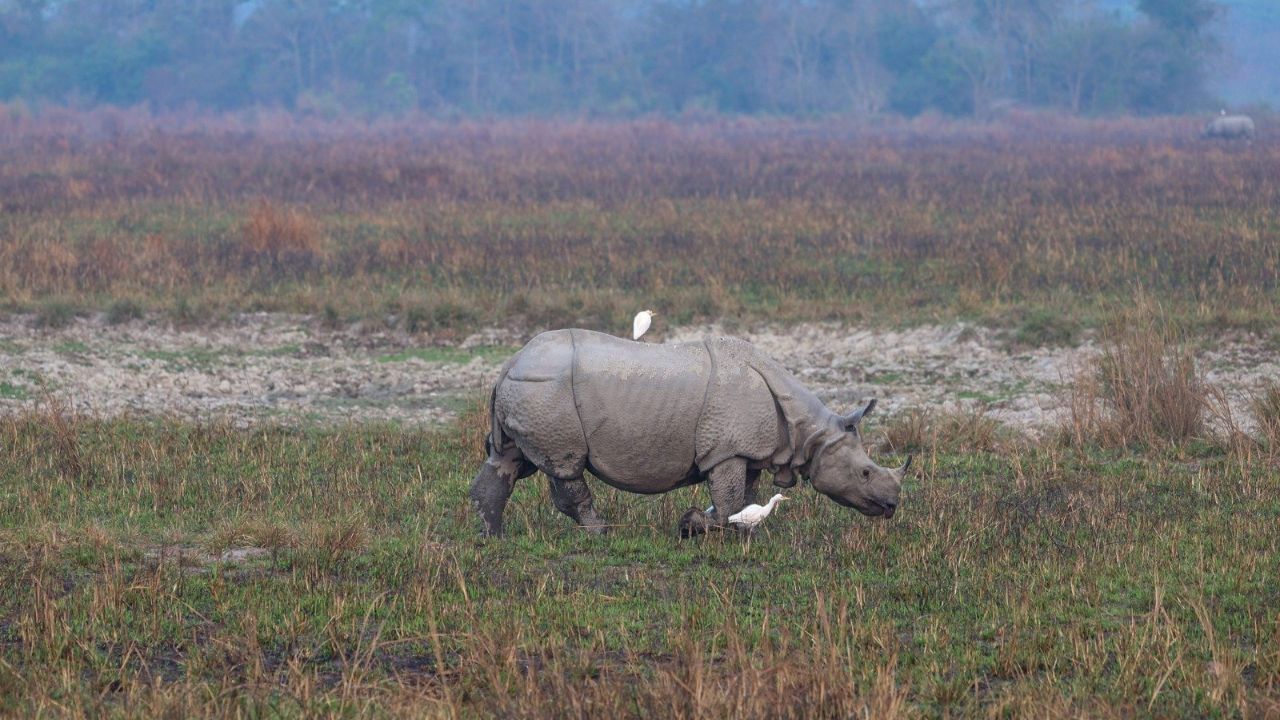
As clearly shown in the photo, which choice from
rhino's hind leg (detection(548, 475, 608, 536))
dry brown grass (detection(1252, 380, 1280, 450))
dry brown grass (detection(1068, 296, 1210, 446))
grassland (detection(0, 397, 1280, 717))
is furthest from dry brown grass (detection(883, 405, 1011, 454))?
rhino's hind leg (detection(548, 475, 608, 536))

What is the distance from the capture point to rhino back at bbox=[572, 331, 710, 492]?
7117mm

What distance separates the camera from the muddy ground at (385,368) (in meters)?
11.4

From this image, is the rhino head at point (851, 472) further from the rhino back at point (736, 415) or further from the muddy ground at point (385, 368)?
the muddy ground at point (385, 368)

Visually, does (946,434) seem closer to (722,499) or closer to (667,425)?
(722,499)

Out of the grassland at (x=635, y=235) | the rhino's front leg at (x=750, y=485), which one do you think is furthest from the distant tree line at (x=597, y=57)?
the rhino's front leg at (x=750, y=485)

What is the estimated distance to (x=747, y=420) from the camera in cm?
722

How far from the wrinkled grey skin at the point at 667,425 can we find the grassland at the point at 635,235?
6.66 m

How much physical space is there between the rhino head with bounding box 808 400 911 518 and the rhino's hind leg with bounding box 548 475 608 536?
1.06 meters

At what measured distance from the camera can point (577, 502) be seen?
7562 mm

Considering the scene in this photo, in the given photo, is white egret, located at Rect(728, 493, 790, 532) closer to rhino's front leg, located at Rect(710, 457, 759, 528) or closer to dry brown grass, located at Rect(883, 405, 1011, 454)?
rhino's front leg, located at Rect(710, 457, 759, 528)

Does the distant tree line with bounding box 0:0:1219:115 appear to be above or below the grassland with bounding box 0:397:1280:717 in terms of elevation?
below

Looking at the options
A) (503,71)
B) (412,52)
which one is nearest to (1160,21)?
(503,71)

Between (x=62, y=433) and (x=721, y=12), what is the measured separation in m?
64.2

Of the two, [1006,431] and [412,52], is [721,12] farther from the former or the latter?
[1006,431]
